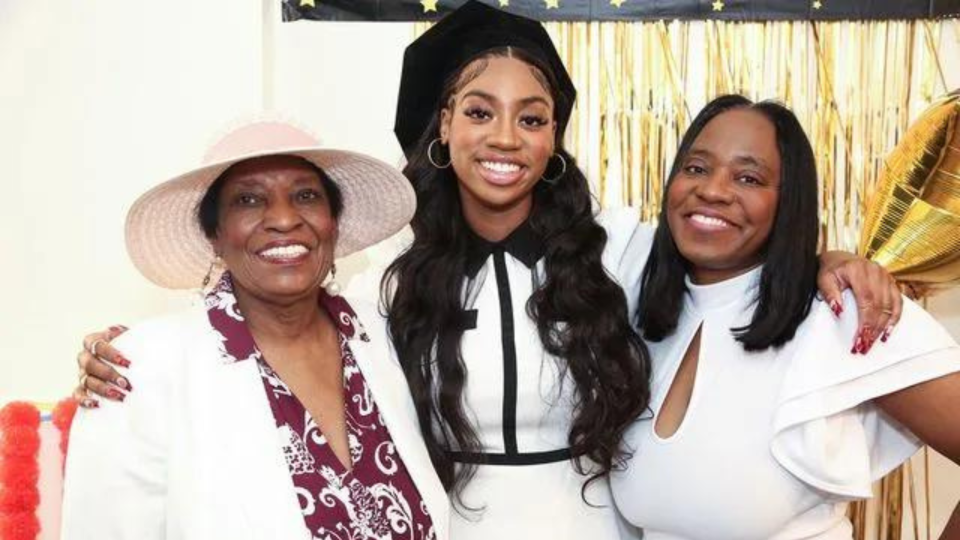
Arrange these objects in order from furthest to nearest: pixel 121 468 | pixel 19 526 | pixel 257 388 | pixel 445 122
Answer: pixel 19 526 < pixel 445 122 < pixel 257 388 < pixel 121 468

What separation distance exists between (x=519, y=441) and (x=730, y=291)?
56 centimetres

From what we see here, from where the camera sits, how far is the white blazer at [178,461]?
53.7 inches

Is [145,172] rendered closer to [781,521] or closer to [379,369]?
[379,369]

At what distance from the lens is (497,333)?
1.86 metres

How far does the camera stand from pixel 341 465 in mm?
1479

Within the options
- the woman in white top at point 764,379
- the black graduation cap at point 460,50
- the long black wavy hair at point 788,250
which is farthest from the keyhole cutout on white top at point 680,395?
→ the black graduation cap at point 460,50

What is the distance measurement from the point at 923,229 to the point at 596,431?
3.87 ft

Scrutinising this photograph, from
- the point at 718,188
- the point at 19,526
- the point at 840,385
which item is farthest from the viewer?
the point at 19,526

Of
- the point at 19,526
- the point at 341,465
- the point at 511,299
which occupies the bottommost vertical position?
the point at 19,526

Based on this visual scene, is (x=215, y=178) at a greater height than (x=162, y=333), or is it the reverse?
(x=215, y=178)

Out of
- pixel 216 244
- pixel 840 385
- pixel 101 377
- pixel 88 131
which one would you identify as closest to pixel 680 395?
pixel 840 385

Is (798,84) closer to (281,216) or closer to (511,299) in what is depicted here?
(511,299)

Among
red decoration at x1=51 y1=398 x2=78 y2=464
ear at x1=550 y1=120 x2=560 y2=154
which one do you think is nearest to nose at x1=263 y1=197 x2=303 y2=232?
ear at x1=550 y1=120 x2=560 y2=154

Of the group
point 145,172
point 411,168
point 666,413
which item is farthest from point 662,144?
point 145,172
